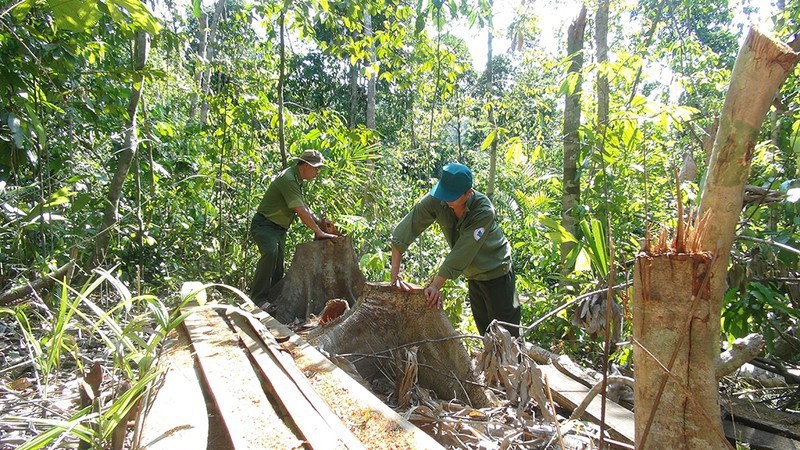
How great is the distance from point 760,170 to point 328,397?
4.88m

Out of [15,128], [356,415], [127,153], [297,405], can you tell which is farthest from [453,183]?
[127,153]

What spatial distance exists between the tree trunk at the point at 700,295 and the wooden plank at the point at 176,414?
1.45m

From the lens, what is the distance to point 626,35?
1161cm

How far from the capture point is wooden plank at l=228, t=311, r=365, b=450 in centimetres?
177

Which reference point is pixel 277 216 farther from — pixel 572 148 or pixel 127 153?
pixel 572 148

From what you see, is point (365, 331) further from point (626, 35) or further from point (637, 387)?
point (626, 35)

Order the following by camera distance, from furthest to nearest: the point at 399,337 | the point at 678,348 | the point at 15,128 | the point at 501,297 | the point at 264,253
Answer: the point at 264,253 < the point at 501,297 < the point at 399,337 < the point at 15,128 < the point at 678,348

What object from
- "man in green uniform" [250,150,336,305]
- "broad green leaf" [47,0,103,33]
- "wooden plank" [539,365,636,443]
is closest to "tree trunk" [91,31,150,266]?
"man in green uniform" [250,150,336,305]

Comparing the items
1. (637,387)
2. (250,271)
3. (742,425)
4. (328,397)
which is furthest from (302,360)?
(250,271)

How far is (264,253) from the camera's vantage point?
5.77 m

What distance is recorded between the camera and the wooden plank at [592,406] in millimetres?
2520

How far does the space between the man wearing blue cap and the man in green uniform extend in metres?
1.66

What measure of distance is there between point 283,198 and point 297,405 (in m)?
4.02

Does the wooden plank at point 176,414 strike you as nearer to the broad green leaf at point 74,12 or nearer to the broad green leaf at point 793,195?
the broad green leaf at point 74,12
